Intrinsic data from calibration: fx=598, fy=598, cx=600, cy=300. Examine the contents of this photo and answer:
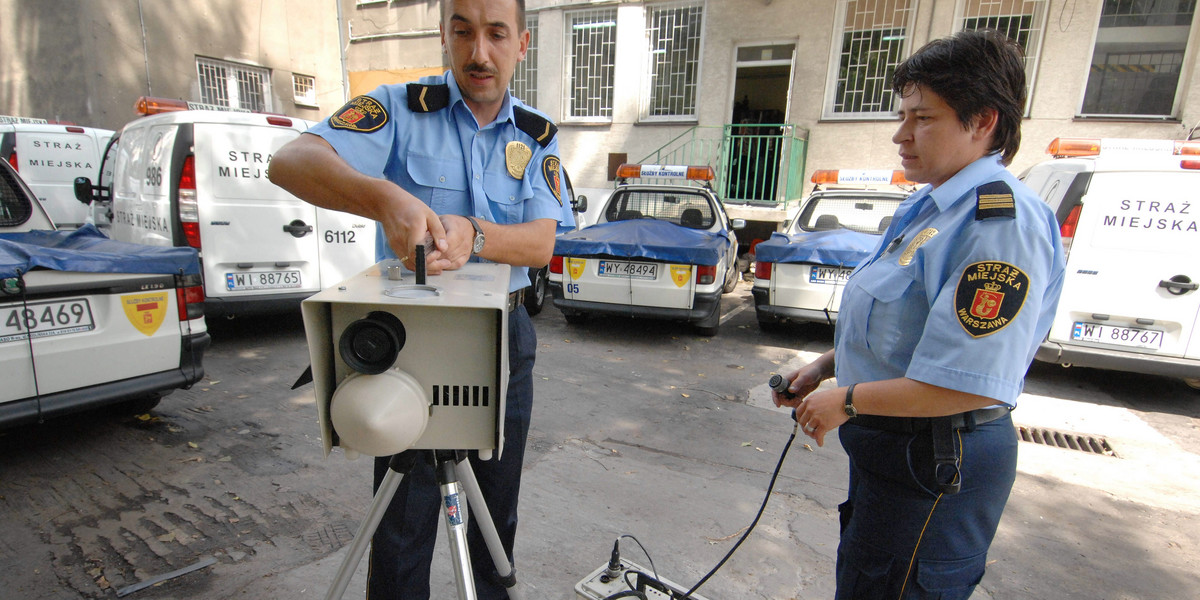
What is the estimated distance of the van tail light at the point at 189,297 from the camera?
336 centimetres

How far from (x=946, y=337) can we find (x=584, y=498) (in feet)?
7.40

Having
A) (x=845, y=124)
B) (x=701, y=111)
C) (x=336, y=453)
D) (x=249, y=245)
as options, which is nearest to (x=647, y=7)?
(x=701, y=111)

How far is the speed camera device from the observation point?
3.16 ft

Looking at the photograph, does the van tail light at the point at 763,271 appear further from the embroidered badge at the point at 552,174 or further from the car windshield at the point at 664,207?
the embroidered badge at the point at 552,174

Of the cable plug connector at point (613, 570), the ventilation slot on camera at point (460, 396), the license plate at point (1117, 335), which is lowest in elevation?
the cable plug connector at point (613, 570)

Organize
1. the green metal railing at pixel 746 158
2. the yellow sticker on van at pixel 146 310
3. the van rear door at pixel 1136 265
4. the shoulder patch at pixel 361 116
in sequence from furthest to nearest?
the green metal railing at pixel 746 158, the van rear door at pixel 1136 265, the yellow sticker on van at pixel 146 310, the shoulder patch at pixel 361 116

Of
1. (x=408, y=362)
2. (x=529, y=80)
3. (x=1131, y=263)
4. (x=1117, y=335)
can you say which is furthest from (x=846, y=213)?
(x=529, y=80)

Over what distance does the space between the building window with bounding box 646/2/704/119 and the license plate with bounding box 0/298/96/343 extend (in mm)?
10354

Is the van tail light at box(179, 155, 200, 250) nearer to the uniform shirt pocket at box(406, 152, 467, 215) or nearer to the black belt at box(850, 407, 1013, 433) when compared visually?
the uniform shirt pocket at box(406, 152, 467, 215)

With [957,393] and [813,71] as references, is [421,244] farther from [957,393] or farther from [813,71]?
[813,71]

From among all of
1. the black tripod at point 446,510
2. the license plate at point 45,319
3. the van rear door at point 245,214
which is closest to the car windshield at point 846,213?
the van rear door at point 245,214

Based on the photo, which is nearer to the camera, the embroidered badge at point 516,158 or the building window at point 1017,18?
the embroidered badge at point 516,158

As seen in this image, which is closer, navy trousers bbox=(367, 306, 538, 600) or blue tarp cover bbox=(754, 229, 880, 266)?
navy trousers bbox=(367, 306, 538, 600)

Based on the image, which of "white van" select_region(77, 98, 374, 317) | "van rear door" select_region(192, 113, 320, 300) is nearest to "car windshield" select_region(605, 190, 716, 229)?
"white van" select_region(77, 98, 374, 317)
